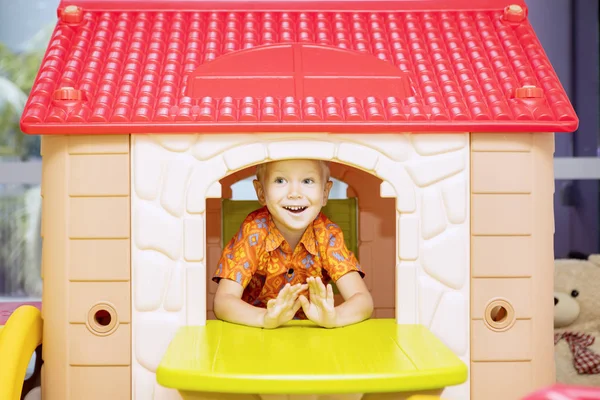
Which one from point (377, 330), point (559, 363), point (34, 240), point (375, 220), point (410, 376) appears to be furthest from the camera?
point (34, 240)

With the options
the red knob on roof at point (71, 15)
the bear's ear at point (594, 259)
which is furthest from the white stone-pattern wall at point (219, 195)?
the bear's ear at point (594, 259)

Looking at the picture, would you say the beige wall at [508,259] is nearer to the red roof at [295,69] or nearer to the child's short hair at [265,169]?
the red roof at [295,69]

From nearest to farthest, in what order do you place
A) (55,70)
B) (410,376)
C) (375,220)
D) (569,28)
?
(410,376)
(55,70)
(375,220)
(569,28)

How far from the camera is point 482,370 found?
1939 millimetres

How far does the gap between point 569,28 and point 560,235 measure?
3.29 ft

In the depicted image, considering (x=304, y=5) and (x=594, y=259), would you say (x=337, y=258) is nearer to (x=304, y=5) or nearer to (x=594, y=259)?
(x=304, y=5)

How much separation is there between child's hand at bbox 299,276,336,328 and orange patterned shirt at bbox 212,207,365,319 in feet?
0.87

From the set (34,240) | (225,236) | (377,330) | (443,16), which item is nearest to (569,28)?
(443,16)

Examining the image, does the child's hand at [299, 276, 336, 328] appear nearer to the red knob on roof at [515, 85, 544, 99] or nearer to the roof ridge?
the red knob on roof at [515, 85, 544, 99]

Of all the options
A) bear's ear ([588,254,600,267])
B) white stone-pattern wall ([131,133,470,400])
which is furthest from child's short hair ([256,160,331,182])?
bear's ear ([588,254,600,267])

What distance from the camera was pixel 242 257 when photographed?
2.11 meters

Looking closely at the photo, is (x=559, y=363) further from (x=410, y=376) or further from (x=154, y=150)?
(x=154, y=150)

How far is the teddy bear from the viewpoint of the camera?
250 centimetres

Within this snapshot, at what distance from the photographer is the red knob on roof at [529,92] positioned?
1.91 meters
